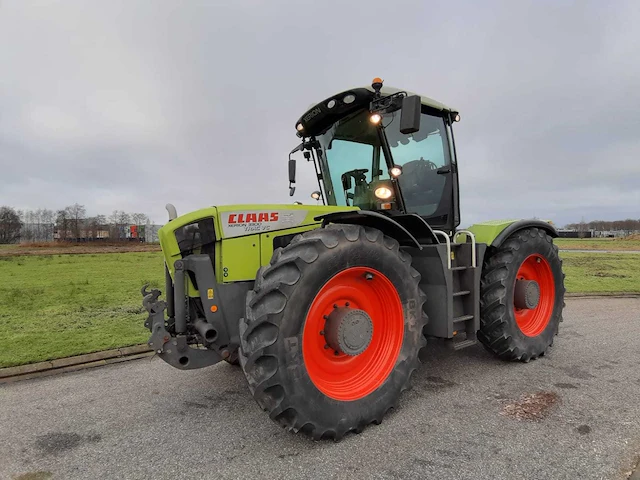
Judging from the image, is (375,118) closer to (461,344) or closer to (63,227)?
(461,344)

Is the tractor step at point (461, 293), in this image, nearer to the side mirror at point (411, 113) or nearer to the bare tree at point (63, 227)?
the side mirror at point (411, 113)

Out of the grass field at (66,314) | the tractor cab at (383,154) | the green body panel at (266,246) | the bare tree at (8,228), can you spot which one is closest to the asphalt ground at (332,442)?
the grass field at (66,314)

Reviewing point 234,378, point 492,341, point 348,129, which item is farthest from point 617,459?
point 348,129

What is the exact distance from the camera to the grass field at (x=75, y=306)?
5172 mm

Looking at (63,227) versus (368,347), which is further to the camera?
(63,227)

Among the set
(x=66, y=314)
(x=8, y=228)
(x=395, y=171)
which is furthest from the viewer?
(x=8, y=228)

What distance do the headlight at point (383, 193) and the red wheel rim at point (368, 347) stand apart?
1.20 m

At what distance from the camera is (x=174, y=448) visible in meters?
2.72

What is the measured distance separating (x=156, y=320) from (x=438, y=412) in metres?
2.33

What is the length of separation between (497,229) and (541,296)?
4.15 feet

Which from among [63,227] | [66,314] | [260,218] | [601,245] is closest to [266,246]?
[260,218]

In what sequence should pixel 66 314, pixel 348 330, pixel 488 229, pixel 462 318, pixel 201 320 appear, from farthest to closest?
pixel 66 314
pixel 488 229
pixel 462 318
pixel 201 320
pixel 348 330

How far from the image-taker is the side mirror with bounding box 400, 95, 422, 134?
3375 mm

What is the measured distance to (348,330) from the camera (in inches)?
116
